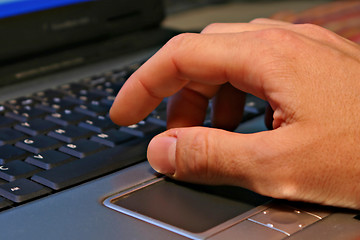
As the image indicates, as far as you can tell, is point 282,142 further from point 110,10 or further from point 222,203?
point 110,10

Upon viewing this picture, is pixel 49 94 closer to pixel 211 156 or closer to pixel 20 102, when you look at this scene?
pixel 20 102

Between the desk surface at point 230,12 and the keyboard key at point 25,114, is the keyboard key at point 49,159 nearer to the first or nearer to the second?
the keyboard key at point 25,114

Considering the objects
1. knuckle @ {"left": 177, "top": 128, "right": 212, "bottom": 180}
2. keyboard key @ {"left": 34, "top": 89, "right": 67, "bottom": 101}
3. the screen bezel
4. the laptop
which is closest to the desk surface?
the screen bezel

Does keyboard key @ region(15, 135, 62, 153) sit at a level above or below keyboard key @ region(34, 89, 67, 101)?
below

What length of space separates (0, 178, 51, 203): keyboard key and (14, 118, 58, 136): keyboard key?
11 centimetres

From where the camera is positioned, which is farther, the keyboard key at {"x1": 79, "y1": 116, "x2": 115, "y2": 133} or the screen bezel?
the screen bezel

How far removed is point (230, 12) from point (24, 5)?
58cm

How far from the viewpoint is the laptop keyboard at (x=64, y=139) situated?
0.46 metres

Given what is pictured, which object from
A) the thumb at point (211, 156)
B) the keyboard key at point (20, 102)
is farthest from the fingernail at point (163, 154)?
A: the keyboard key at point (20, 102)

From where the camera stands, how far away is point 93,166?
19.3 inches

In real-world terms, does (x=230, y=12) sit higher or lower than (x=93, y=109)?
higher

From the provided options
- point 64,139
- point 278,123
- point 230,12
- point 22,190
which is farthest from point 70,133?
point 230,12

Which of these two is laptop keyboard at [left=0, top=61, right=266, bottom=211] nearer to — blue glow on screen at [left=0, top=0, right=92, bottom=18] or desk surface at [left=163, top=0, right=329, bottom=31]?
blue glow on screen at [left=0, top=0, right=92, bottom=18]

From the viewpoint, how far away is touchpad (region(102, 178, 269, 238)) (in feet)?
1.33
